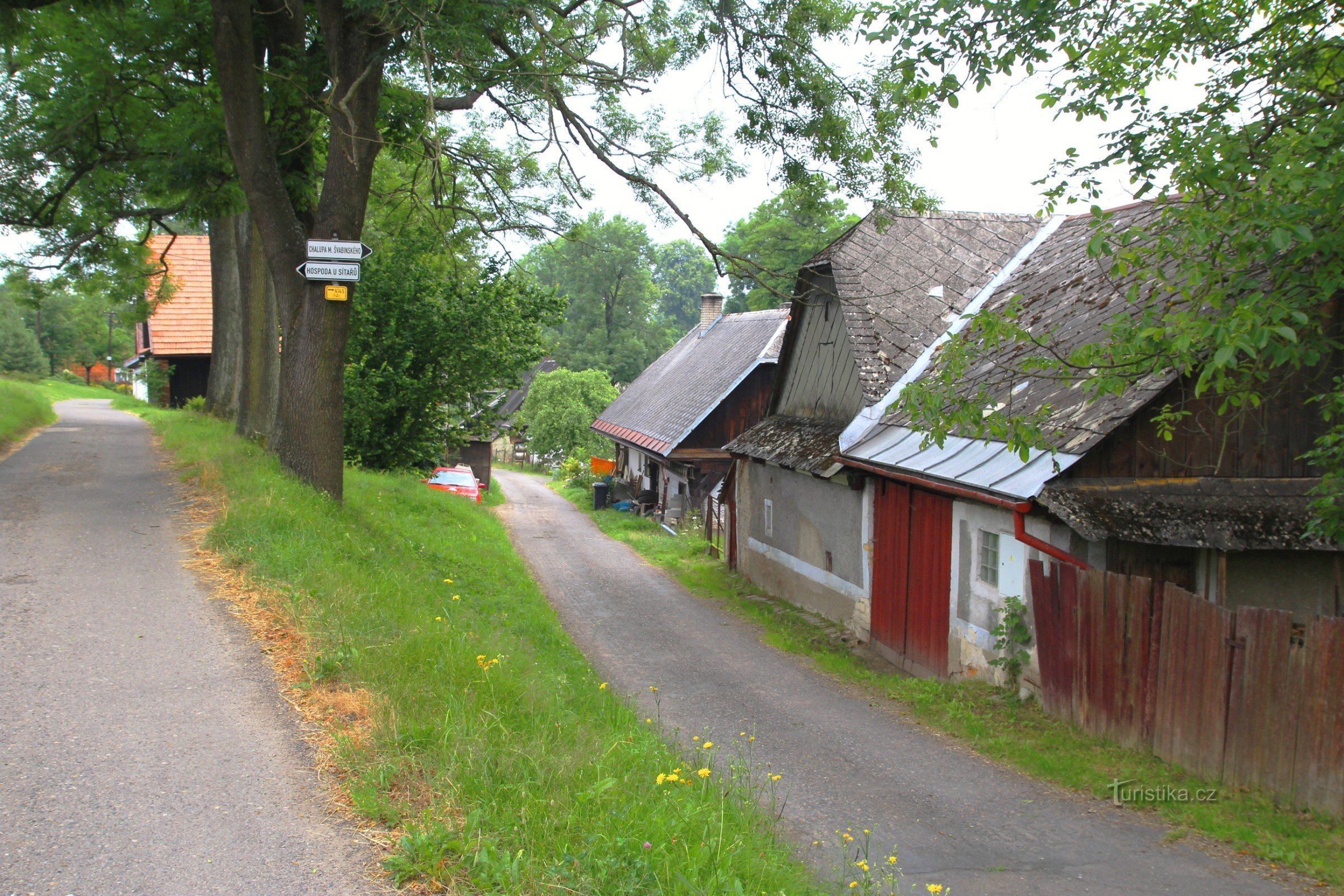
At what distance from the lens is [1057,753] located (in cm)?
785

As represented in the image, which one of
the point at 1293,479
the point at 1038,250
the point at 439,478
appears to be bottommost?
the point at 439,478

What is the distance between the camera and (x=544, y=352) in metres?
19.5

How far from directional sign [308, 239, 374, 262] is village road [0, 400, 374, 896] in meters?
3.42

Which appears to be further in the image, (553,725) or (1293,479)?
(1293,479)

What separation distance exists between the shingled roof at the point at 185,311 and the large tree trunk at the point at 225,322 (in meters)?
9.72

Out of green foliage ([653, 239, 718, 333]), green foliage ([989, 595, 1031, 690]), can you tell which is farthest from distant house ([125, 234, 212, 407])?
green foliage ([653, 239, 718, 333])

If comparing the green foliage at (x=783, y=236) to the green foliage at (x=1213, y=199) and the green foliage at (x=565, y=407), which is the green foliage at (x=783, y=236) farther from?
the green foliage at (x=565, y=407)

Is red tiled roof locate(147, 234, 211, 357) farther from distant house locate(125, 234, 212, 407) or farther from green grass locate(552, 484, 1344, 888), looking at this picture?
green grass locate(552, 484, 1344, 888)

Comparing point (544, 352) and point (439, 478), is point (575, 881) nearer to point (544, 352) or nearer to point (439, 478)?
point (544, 352)

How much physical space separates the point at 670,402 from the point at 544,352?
38.1 feet

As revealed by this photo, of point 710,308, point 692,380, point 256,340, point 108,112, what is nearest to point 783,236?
point 710,308

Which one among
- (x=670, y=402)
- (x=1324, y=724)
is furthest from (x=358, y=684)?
(x=670, y=402)

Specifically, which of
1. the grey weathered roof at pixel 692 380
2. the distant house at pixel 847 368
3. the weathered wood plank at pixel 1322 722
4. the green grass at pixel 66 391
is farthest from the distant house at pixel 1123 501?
the green grass at pixel 66 391

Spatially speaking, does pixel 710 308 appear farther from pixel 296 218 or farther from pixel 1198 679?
pixel 1198 679
